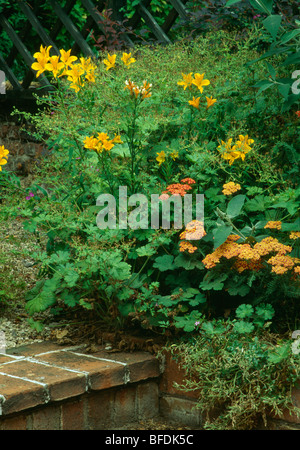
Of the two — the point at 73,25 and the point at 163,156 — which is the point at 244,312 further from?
the point at 73,25

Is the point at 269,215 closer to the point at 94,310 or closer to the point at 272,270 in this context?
the point at 272,270

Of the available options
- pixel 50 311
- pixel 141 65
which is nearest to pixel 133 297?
pixel 50 311

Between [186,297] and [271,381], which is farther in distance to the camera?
[186,297]

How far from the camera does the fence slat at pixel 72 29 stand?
534 centimetres

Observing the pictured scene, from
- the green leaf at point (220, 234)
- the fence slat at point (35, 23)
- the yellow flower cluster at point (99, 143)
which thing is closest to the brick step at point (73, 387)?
the green leaf at point (220, 234)

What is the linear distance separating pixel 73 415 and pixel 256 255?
0.96 meters

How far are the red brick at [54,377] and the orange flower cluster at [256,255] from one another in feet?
2.26

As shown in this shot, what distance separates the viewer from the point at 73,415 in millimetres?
2305

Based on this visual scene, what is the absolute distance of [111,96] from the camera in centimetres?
287

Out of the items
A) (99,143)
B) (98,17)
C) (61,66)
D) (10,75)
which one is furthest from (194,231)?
(10,75)

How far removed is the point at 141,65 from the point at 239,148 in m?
1.14

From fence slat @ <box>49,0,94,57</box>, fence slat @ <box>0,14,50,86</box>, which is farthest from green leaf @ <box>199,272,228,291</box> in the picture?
fence slat @ <box>0,14,50,86</box>

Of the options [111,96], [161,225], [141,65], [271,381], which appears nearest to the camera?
[271,381]

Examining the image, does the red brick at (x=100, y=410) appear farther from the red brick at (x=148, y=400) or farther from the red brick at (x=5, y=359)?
the red brick at (x=5, y=359)
